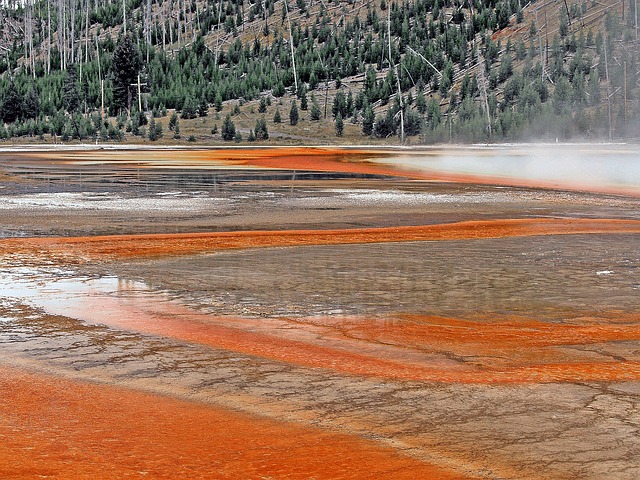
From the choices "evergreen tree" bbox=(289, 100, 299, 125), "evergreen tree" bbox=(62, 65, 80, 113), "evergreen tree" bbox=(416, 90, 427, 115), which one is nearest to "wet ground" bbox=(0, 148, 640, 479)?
"evergreen tree" bbox=(416, 90, 427, 115)

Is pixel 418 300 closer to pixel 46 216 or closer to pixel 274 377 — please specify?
pixel 274 377

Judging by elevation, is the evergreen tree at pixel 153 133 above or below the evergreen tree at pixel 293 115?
below

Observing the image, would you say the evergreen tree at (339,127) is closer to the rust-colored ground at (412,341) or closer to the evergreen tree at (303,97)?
the evergreen tree at (303,97)

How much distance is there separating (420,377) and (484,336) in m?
1.36

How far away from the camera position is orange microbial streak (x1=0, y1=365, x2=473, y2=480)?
4.68 m

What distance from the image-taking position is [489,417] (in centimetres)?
548

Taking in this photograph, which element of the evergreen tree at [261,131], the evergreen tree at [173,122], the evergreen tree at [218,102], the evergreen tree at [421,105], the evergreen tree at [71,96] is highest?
the evergreen tree at [71,96]

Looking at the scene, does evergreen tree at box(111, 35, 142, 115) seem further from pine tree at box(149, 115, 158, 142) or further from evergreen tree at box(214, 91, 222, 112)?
pine tree at box(149, 115, 158, 142)

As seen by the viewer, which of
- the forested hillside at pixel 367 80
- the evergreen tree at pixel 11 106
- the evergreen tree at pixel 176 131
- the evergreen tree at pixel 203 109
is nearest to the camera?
the forested hillside at pixel 367 80

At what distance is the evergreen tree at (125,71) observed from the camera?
75.2 m

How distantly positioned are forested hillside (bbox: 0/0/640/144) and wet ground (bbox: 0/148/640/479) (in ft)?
154

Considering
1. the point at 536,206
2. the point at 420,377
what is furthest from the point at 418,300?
the point at 536,206

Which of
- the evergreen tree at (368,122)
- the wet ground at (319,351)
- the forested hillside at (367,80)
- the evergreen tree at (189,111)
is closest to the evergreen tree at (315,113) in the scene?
the forested hillside at (367,80)

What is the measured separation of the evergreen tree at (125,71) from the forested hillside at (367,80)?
11cm
